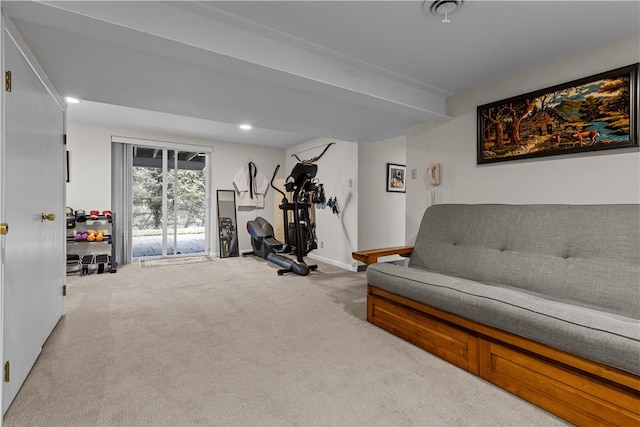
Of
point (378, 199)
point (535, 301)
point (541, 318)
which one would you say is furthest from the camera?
point (378, 199)

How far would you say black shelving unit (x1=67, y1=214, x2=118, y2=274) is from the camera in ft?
14.2

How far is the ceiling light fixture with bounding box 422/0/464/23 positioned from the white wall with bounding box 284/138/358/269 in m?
2.88

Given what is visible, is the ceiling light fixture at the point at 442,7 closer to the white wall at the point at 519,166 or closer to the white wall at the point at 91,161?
the white wall at the point at 519,166

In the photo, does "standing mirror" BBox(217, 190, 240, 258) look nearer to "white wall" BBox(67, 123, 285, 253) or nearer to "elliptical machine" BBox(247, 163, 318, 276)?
"elliptical machine" BBox(247, 163, 318, 276)

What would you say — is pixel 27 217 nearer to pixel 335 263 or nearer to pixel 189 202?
pixel 335 263

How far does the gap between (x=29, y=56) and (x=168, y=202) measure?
3902 millimetres

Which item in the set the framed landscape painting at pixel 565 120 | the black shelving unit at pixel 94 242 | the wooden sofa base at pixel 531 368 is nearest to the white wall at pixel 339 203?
the framed landscape painting at pixel 565 120

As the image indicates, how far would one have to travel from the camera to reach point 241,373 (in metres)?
1.78

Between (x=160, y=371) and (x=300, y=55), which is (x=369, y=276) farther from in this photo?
(x=300, y=55)

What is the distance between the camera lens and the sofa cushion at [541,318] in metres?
1.22

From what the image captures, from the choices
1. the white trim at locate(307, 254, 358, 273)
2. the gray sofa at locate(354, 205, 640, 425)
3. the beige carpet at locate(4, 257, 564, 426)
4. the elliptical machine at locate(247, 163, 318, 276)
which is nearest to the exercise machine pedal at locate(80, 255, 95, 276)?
the beige carpet at locate(4, 257, 564, 426)

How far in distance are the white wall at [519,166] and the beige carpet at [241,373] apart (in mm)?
1558

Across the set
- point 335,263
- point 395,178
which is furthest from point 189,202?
point 395,178

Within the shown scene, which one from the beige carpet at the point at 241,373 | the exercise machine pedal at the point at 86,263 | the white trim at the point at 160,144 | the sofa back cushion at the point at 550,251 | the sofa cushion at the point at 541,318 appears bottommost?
the beige carpet at the point at 241,373
